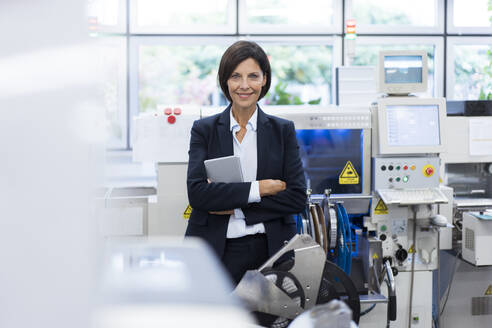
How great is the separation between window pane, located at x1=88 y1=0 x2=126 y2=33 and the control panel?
7.77 ft

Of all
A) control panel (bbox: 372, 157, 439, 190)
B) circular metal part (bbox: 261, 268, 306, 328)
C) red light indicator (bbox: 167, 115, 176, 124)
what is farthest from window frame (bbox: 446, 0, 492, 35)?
circular metal part (bbox: 261, 268, 306, 328)

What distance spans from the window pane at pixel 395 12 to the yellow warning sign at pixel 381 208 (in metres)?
2.80

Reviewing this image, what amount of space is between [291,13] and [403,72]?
98.2 inches

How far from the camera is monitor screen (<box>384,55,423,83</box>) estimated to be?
2.59 meters

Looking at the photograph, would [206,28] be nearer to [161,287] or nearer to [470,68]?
[470,68]

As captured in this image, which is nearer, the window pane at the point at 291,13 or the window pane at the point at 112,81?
the window pane at the point at 112,81

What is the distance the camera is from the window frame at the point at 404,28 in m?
4.87

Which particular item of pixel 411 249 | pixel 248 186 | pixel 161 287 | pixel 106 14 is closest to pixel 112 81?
pixel 106 14

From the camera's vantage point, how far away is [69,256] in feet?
0.90

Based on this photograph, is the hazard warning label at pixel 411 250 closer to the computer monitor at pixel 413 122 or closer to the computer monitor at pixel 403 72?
the computer monitor at pixel 413 122

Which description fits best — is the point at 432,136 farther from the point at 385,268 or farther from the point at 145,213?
the point at 145,213

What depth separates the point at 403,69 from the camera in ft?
8.54

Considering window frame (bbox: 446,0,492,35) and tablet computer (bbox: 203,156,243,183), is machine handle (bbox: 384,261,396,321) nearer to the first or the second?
tablet computer (bbox: 203,156,243,183)

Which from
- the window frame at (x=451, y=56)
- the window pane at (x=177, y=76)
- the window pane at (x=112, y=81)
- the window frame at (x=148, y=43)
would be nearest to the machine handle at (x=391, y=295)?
the window pane at (x=112, y=81)
